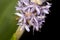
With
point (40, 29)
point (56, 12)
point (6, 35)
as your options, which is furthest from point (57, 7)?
point (6, 35)

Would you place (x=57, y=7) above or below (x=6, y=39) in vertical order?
above

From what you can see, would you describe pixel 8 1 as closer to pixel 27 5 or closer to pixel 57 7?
pixel 27 5

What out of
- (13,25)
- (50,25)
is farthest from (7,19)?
(50,25)

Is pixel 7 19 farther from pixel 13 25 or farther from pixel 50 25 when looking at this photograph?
pixel 50 25
